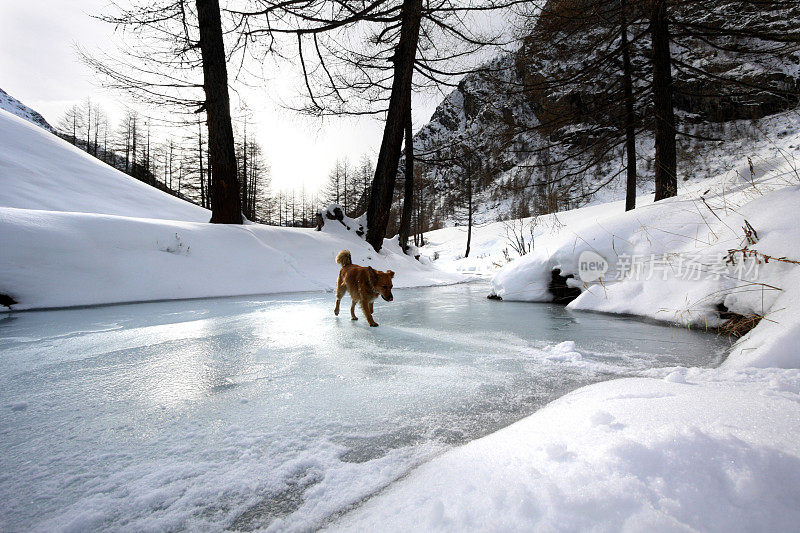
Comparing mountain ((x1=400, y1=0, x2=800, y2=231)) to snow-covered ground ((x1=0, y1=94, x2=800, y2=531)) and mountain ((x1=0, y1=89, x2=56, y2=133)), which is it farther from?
mountain ((x1=0, y1=89, x2=56, y2=133))

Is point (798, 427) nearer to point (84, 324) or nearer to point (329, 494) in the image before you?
point (329, 494)

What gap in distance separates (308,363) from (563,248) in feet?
14.2

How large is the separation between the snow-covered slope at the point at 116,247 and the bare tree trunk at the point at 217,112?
0.83 metres

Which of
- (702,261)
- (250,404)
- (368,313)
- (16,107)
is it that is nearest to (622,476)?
(250,404)

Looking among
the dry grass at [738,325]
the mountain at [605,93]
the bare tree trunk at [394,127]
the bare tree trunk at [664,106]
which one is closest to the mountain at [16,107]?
the bare tree trunk at [394,127]

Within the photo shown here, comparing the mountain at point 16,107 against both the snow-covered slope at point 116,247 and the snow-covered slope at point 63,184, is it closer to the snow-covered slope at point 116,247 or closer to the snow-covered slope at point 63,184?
the snow-covered slope at point 63,184

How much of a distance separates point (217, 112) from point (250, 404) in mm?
7645

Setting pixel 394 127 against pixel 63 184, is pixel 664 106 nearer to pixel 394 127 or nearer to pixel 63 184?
pixel 394 127

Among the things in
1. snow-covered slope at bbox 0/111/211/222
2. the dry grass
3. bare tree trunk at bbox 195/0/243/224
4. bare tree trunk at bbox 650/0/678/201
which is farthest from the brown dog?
snow-covered slope at bbox 0/111/211/222

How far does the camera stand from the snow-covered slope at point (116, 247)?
4.18 meters

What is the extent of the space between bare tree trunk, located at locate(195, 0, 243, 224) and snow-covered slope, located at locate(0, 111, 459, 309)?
83cm

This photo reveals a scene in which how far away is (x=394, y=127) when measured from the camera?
9086mm

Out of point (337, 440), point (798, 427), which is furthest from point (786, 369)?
point (337, 440)

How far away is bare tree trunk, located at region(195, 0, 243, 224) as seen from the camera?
22.3 ft
